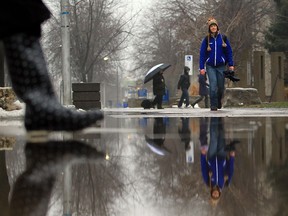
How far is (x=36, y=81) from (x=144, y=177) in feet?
8.26

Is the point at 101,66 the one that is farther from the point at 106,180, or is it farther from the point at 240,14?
the point at 106,180

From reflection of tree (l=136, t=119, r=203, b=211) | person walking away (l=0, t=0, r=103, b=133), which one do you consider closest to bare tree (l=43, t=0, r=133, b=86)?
person walking away (l=0, t=0, r=103, b=133)

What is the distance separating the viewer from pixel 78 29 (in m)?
32.0

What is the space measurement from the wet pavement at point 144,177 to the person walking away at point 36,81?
10.9 inches

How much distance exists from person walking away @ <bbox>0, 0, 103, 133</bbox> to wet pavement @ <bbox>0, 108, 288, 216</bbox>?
0.28 metres

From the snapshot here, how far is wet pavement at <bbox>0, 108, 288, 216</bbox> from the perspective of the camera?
2164 millimetres

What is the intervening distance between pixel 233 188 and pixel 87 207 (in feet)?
2.41

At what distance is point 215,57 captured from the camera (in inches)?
424

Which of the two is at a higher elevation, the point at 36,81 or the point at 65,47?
the point at 65,47

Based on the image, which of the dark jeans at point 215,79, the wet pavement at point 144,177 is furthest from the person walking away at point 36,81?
the dark jeans at point 215,79

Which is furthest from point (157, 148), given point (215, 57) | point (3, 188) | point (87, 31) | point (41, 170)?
point (87, 31)

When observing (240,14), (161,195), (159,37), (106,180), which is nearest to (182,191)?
(161,195)

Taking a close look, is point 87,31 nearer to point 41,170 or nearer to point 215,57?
point 215,57

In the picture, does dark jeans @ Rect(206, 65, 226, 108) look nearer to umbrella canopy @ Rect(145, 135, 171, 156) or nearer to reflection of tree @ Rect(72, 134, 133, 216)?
umbrella canopy @ Rect(145, 135, 171, 156)
